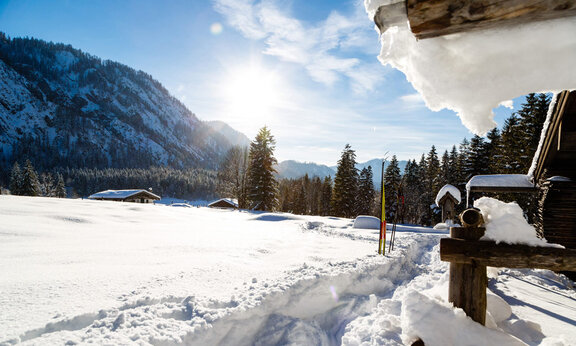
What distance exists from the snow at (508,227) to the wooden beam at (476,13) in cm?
160

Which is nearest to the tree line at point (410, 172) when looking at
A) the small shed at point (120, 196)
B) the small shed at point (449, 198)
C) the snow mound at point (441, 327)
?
the small shed at point (449, 198)

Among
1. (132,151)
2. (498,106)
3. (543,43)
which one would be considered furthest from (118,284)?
(132,151)

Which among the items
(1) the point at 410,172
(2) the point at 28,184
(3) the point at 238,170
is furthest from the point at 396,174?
(2) the point at 28,184

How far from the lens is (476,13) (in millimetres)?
1518

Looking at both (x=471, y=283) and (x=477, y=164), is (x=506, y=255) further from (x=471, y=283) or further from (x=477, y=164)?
(x=477, y=164)

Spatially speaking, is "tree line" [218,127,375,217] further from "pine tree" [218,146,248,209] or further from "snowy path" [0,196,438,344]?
"snowy path" [0,196,438,344]

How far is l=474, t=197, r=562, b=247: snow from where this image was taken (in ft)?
7.93

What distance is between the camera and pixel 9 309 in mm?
2590

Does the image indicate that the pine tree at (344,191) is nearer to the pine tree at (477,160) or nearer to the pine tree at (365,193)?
the pine tree at (365,193)

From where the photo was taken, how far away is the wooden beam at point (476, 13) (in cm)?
143

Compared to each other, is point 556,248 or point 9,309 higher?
point 556,248

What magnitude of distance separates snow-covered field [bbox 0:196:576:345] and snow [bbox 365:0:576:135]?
2.23m

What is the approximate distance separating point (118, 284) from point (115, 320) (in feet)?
3.28

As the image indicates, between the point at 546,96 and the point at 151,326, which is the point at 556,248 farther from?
the point at 546,96
